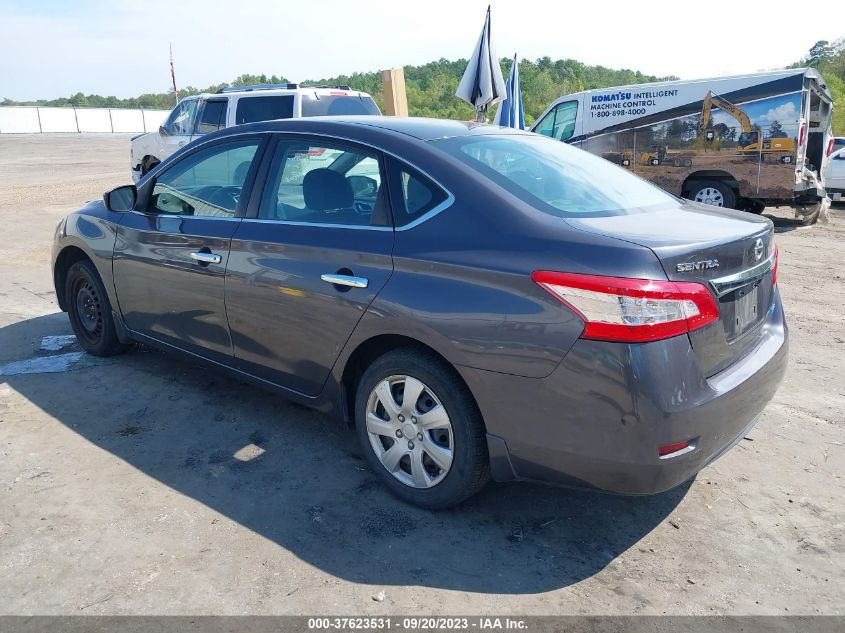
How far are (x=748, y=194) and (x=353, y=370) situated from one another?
985cm

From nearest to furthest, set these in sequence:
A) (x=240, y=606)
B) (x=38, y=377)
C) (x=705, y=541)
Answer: (x=240, y=606) → (x=705, y=541) → (x=38, y=377)

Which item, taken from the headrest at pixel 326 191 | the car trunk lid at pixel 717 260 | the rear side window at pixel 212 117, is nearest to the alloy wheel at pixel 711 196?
the rear side window at pixel 212 117

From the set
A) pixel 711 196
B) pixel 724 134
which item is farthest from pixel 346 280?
pixel 711 196

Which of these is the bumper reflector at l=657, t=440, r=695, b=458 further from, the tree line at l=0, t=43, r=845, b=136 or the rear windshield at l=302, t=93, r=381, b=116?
the tree line at l=0, t=43, r=845, b=136

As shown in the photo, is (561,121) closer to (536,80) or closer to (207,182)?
(207,182)

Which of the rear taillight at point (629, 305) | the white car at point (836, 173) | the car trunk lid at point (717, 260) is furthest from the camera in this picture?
the white car at point (836, 173)

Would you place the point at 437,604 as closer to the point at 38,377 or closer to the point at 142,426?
the point at 142,426

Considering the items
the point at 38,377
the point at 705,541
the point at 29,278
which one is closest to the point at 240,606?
the point at 705,541

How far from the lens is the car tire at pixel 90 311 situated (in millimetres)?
5004

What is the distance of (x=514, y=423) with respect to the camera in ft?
9.36

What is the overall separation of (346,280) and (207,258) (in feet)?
3.53

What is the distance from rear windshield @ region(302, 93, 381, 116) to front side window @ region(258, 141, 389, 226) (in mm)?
7970

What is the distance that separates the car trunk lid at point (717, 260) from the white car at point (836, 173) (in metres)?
14.1

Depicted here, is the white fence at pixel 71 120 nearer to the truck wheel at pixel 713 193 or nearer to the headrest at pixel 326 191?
the truck wheel at pixel 713 193
